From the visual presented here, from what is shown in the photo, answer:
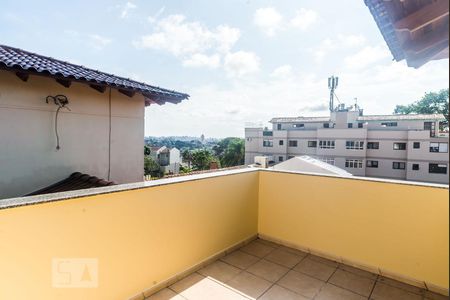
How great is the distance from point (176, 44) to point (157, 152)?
3592 centimetres

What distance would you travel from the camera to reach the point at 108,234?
199 cm

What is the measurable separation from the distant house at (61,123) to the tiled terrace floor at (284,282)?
7.29 ft

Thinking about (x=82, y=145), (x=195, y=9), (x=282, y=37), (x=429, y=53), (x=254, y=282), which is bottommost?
(x=254, y=282)

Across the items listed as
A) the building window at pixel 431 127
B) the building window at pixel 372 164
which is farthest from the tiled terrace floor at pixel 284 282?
the building window at pixel 372 164

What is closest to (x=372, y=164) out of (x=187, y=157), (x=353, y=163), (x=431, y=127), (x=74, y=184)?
(x=353, y=163)

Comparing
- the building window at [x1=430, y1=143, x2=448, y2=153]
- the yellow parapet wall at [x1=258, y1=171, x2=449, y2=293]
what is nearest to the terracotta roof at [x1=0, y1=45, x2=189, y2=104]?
the yellow parapet wall at [x1=258, y1=171, x2=449, y2=293]

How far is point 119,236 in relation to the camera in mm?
2061

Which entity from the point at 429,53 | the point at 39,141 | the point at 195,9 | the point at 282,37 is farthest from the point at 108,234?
the point at 282,37

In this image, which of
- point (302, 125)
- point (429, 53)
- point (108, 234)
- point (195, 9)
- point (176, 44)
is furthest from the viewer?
point (302, 125)

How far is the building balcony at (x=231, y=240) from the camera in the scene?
1.70m

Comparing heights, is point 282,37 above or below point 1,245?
above

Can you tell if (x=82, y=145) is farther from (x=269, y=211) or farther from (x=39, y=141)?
(x=269, y=211)

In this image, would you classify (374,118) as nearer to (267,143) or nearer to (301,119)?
(301,119)

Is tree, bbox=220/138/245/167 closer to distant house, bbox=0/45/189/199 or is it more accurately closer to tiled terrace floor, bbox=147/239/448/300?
distant house, bbox=0/45/189/199
